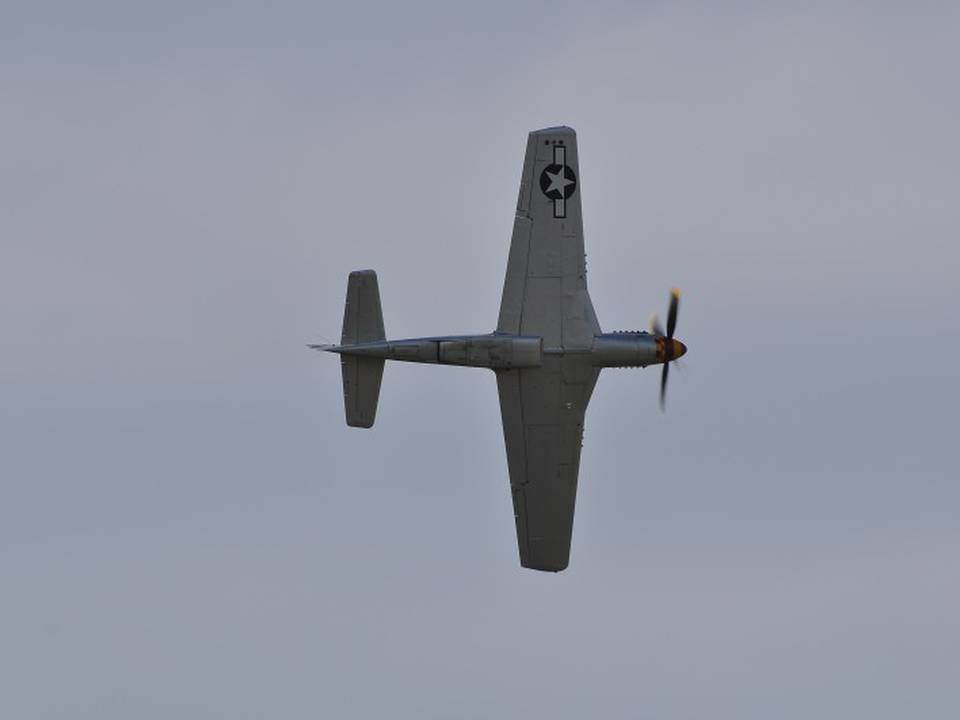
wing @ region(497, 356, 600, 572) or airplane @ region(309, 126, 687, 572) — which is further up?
airplane @ region(309, 126, 687, 572)

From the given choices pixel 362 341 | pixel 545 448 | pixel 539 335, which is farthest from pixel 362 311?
pixel 545 448

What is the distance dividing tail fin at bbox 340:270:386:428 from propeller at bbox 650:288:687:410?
7734 mm

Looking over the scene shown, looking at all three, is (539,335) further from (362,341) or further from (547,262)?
(362,341)

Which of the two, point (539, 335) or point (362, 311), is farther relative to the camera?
point (539, 335)

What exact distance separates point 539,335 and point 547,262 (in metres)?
2.06

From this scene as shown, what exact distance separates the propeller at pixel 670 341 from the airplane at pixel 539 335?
28 millimetres

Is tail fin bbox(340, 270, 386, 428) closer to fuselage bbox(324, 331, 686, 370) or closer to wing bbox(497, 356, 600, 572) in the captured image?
fuselage bbox(324, 331, 686, 370)

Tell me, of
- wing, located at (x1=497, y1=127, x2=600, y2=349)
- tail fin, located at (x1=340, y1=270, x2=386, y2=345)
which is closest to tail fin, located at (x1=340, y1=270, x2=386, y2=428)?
tail fin, located at (x1=340, y1=270, x2=386, y2=345)

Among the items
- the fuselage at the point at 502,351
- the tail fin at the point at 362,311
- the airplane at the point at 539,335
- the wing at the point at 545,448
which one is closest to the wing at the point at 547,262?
the airplane at the point at 539,335

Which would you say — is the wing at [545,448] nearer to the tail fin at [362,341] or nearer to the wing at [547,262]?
the wing at [547,262]

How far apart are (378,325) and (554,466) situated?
6.52 m

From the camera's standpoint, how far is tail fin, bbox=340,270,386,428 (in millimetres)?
51781

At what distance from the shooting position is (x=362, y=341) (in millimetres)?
52000

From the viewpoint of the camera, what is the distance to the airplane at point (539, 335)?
52.1 m
